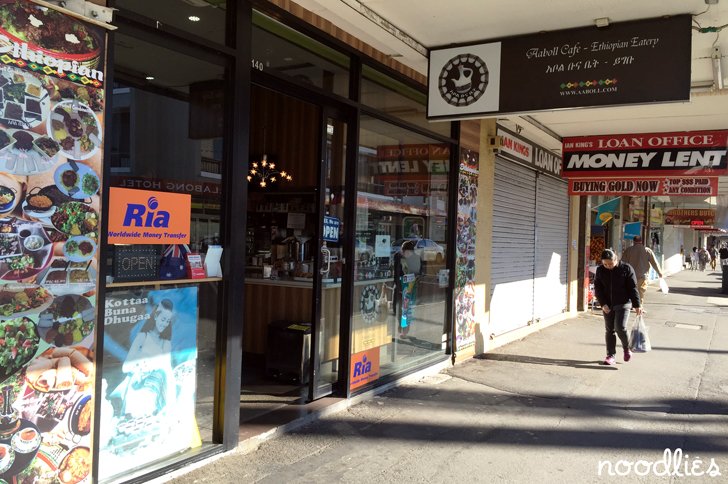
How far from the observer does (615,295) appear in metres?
8.21

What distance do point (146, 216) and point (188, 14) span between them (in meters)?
1.47

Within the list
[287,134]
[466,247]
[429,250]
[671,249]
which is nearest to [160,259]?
[429,250]

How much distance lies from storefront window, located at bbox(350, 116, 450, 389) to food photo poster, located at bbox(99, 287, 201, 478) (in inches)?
85.4

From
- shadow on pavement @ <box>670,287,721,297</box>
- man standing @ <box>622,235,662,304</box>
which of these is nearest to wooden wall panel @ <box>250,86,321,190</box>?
man standing @ <box>622,235,662,304</box>

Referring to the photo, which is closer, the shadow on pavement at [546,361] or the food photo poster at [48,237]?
the food photo poster at [48,237]

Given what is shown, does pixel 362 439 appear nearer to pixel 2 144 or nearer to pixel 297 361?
pixel 297 361

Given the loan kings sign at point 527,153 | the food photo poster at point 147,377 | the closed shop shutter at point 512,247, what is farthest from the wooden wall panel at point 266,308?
the loan kings sign at point 527,153

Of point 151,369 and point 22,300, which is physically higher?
point 22,300

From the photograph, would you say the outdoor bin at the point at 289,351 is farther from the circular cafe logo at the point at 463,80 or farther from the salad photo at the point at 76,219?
the salad photo at the point at 76,219

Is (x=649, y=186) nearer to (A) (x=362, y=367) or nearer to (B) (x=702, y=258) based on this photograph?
(A) (x=362, y=367)

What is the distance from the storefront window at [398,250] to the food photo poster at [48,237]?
310 cm

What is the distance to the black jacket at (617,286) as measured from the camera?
26.6 feet

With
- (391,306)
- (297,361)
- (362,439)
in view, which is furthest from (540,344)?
(362,439)

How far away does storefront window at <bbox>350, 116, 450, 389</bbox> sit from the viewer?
621cm
